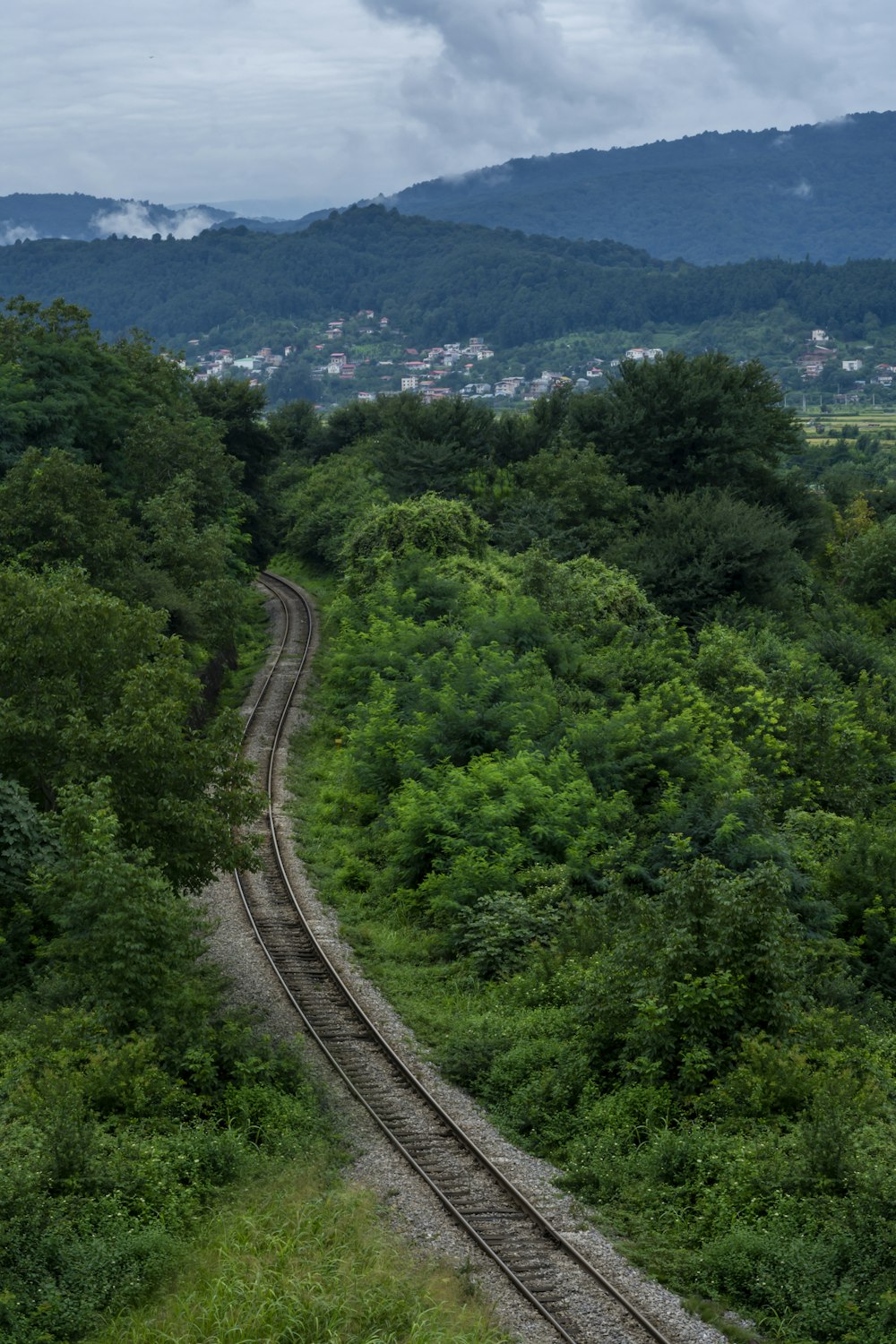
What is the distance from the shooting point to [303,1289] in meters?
11.2

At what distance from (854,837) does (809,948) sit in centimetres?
536

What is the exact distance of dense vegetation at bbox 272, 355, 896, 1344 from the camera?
14.2 meters

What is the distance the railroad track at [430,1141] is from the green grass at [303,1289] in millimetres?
857

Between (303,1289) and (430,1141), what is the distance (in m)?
4.54

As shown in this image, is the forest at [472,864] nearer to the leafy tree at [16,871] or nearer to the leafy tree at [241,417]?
the leafy tree at [16,871]

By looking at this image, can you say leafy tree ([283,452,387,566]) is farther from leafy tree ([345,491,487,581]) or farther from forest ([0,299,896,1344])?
forest ([0,299,896,1344])

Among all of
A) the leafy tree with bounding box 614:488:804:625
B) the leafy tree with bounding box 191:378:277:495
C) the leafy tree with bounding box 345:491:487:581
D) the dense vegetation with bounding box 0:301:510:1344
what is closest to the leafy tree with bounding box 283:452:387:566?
the leafy tree with bounding box 191:378:277:495

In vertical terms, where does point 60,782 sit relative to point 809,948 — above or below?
above

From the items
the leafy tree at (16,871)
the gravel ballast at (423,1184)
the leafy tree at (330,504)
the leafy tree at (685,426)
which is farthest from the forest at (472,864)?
the leafy tree at (330,504)

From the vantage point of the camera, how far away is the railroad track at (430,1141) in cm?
1233

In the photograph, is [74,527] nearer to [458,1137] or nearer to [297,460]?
[458,1137]

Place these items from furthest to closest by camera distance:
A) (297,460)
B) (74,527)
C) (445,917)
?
1. (297,460)
2. (74,527)
3. (445,917)

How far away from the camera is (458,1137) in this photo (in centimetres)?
1562

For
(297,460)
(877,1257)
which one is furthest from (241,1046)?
(297,460)
